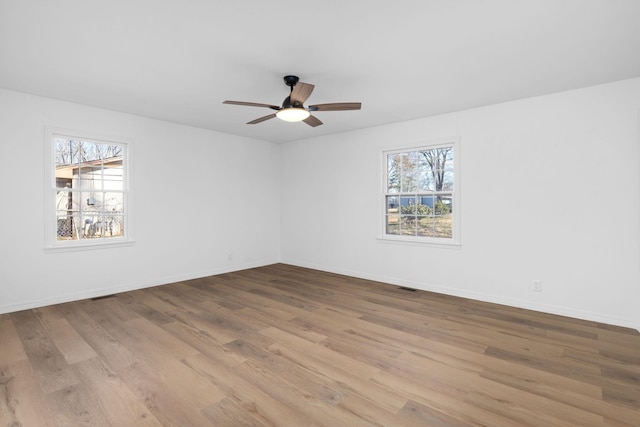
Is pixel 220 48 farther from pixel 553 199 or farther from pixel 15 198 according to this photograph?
pixel 553 199

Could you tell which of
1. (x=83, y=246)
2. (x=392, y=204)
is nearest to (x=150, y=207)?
(x=83, y=246)

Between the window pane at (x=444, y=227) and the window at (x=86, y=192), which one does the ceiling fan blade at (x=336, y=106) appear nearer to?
the window pane at (x=444, y=227)

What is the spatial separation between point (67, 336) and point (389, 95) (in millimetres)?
4364

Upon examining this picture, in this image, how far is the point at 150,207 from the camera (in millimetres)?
5020

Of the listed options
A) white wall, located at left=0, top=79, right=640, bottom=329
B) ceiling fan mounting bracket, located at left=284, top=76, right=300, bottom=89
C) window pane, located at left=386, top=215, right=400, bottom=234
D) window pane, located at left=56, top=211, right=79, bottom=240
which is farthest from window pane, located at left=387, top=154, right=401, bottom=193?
window pane, located at left=56, top=211, right=79, bottom=240

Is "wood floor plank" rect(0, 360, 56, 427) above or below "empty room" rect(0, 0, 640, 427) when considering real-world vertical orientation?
below

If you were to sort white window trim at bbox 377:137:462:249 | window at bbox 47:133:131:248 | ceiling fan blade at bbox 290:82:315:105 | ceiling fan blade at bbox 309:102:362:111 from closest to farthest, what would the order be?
ceiling fan blade at bbox 290:82:315:105
ceiling fan blade at bbox 309:102:362:111
window at bbox 47:133:131:248
white window trim at bbox 377:137:462:249

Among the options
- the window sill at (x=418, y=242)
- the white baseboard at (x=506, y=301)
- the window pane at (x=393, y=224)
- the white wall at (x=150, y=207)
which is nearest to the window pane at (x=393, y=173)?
the window pane at (x=393, y=224)

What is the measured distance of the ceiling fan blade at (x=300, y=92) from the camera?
2.83 meters

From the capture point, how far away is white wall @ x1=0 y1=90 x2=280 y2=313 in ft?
12.6

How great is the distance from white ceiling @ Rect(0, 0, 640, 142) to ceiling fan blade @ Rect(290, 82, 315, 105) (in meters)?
0.29

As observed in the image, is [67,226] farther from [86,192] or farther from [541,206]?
[541,206]

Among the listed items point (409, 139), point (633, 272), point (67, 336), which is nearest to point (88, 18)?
point (67, 336)

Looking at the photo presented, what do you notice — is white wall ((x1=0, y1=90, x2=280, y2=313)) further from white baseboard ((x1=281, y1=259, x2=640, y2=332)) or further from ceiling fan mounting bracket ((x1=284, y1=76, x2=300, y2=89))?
ceiling fan mounting bracket ((x1=284, y1=76, x2=300, y2=89))
